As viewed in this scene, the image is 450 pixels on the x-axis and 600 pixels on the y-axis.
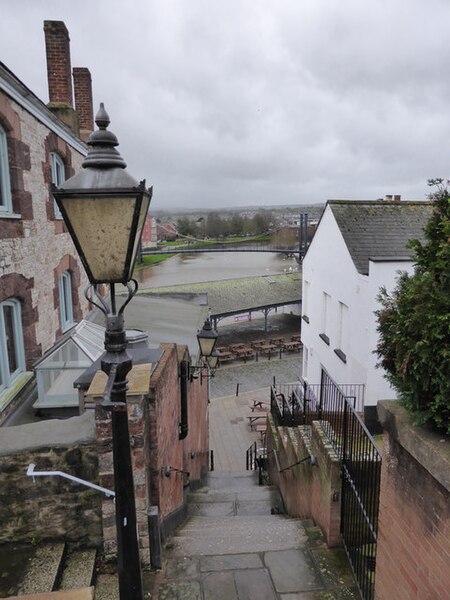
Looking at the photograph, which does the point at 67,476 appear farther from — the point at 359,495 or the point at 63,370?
the point at 63,370

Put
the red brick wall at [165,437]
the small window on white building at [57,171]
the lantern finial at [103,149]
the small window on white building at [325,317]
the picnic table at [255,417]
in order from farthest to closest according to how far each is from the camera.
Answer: the picnic table at [255,417] < the small window on white building at [325,317] < the small window on white building at [57,171] < the red brick wall at [165,437] < the lantern finial at [103,149]

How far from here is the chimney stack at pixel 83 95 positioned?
12344mm

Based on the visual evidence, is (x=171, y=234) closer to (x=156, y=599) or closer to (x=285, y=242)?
(x=285, y=242)

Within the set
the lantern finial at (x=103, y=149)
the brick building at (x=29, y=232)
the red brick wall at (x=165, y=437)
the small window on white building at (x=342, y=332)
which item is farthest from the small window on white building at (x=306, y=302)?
the lantern finial at (x=103, y=149)

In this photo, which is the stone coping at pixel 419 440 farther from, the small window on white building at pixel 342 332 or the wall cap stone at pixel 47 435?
the small window on white building at pixel 342 332

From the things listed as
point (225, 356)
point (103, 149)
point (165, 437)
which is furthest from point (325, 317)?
point (103, 149)

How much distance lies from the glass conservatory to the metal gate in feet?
13.8

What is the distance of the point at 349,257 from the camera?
456 inches

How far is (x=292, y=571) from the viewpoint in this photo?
3984 millimetres

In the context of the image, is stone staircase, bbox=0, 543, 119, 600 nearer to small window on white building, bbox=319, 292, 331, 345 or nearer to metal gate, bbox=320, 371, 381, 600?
metal gate, bbox=320, 371, 381, 600

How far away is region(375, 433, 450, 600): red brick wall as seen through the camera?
2260 mm

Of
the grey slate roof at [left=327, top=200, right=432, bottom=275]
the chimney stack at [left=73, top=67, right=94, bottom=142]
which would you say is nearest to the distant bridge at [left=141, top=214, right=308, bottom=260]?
the chimney stack at [left=73, top=67, right=94, bottom=142]

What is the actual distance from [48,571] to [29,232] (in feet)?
17.4

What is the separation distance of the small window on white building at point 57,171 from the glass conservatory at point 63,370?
9.94 ft
